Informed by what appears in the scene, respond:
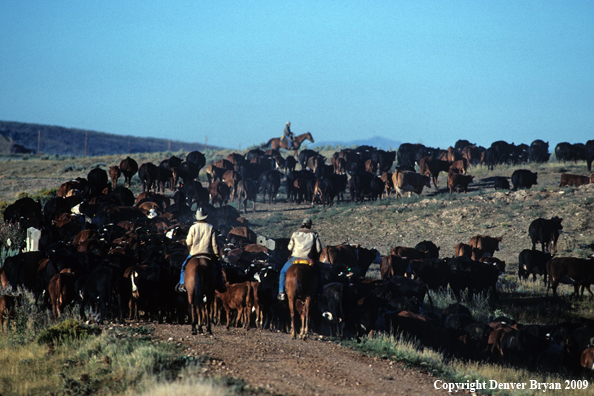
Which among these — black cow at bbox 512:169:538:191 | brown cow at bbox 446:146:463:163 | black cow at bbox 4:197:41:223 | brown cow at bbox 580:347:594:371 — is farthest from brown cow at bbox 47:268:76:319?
brown cow at bbox 446:146:463:163

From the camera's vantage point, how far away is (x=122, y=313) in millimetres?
12711

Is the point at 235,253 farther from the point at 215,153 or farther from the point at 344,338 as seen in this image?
the point at 215,153

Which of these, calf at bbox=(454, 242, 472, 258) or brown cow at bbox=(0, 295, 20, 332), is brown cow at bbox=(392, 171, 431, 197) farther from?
brown cow at bbox=(0, 295, 20, 332)

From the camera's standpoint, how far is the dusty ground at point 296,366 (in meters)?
8.29

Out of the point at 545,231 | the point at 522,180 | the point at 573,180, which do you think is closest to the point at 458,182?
the point at 522,180

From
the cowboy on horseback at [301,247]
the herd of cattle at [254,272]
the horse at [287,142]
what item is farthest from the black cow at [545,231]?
the horse at [287,142]

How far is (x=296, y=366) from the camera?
29.8 feet

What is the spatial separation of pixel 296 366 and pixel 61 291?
5962 mm

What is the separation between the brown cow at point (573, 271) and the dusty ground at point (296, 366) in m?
10.6

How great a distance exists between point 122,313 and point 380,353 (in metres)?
5.45

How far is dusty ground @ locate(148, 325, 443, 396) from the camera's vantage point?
8.29 m

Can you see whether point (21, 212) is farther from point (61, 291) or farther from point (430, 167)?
point (430, 167)

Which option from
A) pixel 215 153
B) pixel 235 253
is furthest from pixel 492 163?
pixel 235 253

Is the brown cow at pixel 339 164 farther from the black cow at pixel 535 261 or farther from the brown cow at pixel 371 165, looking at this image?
the black cow at pixel 535 261
